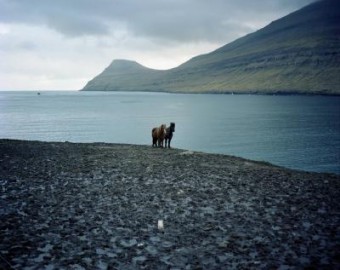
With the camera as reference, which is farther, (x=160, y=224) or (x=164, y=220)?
(x=164, y=220)

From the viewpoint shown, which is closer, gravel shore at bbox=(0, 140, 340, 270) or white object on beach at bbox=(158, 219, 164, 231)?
gravel shore at bbox=(0, 140, 340, 270)

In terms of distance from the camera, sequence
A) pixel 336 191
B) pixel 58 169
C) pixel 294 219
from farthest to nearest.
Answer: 1. pixel 58 169
2. pixel 336 191
3. pixel 294 219

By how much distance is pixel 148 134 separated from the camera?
80.9 metres

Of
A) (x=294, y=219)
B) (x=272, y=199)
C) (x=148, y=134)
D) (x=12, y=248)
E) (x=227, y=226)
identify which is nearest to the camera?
(x=12, y=248)

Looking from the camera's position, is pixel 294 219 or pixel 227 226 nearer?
pixel 227 226

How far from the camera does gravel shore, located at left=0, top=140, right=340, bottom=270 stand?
8656 millimetres

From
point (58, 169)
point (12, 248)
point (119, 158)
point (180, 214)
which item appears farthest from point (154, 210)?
point (119, 158)

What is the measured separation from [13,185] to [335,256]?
13.2 metres

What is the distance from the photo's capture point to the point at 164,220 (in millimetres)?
11492

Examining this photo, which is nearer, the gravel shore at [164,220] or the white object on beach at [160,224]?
the gravel shore at [164,220]

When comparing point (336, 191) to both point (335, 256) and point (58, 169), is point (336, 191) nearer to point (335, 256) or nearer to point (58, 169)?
point (335, 256)

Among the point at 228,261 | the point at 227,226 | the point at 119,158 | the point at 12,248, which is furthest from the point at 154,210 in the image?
the point at 119,158

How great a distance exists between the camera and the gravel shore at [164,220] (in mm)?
8656

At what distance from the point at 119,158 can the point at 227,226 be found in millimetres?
14433
